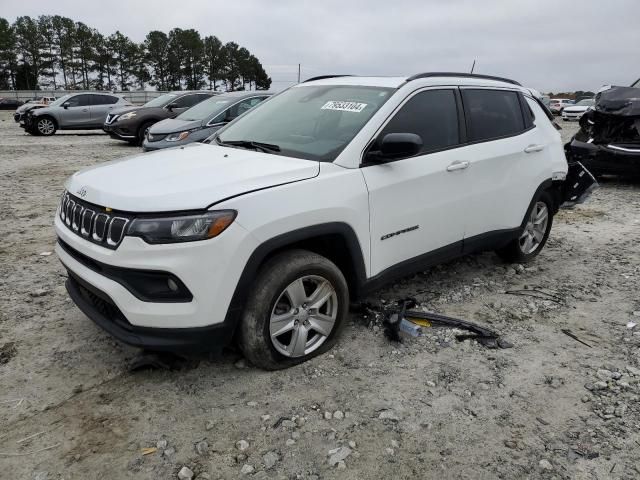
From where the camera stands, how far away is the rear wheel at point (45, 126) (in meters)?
16.9

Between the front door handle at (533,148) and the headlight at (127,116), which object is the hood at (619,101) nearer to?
the front door handle at (533,148)

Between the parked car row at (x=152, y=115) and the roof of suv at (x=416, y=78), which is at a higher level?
the roof of suv at (x=416, y=78)

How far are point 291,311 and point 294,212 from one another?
60 centimetres

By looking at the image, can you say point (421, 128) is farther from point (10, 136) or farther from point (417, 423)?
point (10, 136)

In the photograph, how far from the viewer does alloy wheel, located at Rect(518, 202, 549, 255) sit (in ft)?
15.8

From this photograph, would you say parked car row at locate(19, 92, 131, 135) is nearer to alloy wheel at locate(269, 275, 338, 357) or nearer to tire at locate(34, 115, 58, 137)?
tire at locate(34, 115, 58, 137)

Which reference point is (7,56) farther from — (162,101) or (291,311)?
(291,311)

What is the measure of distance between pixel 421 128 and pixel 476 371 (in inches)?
65.6

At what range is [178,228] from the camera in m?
2.52

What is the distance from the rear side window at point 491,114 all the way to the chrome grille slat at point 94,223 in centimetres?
265

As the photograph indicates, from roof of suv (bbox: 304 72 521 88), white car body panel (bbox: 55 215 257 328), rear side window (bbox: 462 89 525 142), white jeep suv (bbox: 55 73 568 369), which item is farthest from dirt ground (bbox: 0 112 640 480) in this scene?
roof of suv (bbox: 304 72 521 88)

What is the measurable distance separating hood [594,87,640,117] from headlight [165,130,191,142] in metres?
7.35

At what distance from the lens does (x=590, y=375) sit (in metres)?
3.09

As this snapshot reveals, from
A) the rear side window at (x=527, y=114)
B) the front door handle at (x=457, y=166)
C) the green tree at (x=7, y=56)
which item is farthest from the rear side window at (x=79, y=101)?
the green tree at (x=7, y=56)
